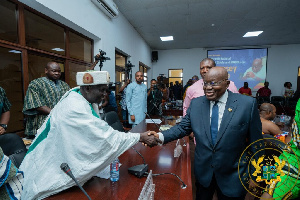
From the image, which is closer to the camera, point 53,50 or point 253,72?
point 53,50

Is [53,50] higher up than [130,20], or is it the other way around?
[130,20]

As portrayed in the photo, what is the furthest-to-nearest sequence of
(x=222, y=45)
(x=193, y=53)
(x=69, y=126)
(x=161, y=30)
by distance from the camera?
(x=193, y=53), (x=222, y=45), (x=161, y=30), (x=69, y=126)

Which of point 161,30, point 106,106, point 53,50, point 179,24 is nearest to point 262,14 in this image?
point 179,24

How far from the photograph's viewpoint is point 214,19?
5484 millimetres

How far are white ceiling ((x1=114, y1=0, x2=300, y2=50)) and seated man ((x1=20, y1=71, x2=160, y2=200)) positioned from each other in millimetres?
4285

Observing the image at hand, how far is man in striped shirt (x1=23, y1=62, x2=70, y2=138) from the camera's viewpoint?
215 centimetres

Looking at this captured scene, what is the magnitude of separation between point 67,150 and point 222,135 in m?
1.08

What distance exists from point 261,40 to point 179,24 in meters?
4.91

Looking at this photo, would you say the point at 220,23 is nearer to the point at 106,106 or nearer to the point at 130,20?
the point at 130,20

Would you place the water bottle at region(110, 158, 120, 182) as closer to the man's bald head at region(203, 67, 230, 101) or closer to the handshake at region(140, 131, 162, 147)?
the handshake at region(140, 131, 162, 147)

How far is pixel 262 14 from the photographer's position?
5.15 metres

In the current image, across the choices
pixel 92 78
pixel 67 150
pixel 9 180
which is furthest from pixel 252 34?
pixel 9 180

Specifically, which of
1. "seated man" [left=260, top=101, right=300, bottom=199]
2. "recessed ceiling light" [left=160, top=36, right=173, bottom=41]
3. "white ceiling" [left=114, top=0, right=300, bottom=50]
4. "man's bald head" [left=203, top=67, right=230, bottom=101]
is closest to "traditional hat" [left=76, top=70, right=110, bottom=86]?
"man's bald head" [left=203, top=67, right=230, bottom=101]

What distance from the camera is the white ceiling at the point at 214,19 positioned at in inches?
177
